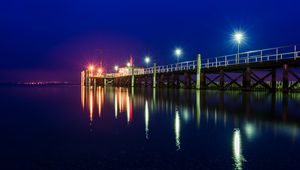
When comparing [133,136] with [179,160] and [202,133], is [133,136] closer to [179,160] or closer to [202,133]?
[202,133]

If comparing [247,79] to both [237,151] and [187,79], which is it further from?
[237,151]

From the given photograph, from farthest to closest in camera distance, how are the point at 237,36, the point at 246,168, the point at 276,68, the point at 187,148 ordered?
the point at 237,36 < the point at 276,68 < the point at 187,148 < the point at 246,168

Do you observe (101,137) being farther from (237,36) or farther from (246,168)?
(237,36)

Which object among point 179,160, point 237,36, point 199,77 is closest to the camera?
point 179,160

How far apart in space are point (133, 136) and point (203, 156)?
2611 millimetres

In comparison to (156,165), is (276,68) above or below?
above

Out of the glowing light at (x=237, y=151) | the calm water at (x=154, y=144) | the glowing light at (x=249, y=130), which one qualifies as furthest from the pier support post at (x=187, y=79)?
the glowing light at (x=237, y=151)

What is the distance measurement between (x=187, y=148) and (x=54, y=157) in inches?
112

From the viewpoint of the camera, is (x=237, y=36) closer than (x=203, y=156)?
No

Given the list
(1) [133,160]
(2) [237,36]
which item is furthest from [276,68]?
(1) [133,160]

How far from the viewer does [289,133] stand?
8.33m

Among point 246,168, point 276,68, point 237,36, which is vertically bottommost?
point 246,168

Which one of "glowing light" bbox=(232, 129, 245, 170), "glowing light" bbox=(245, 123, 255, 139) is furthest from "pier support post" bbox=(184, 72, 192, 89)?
"glowing light" bbox=(232, 129, 245, 170)

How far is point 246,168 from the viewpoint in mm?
5219
